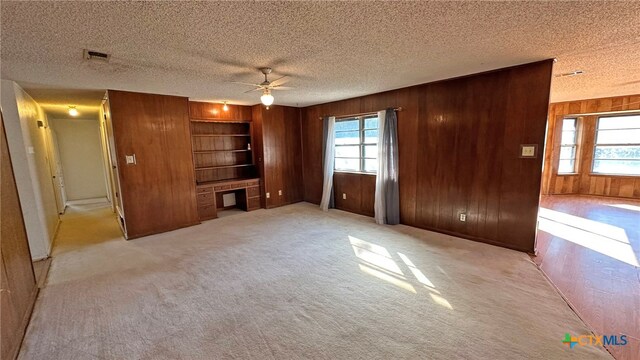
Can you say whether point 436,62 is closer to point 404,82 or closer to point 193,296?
point 404,82

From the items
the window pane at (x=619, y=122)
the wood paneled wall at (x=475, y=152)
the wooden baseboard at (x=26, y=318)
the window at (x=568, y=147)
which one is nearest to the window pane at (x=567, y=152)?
the window at (x=568, y=147)

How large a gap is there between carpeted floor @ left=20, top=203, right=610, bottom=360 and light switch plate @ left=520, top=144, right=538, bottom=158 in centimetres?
129

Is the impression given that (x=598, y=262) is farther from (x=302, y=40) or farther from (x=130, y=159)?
(x=130, y=159)

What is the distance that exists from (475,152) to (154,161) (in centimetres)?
521

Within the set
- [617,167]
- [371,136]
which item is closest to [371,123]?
[371,136]

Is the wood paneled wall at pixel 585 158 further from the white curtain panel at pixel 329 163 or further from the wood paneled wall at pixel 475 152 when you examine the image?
the white curtain panel at pixel 329 163

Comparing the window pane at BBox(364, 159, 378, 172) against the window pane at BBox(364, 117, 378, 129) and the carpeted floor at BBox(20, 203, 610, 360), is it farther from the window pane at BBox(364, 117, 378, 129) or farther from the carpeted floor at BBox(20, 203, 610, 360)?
the carpeted floor at BBox(20, 203, 610, 360)

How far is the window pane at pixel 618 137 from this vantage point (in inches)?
239

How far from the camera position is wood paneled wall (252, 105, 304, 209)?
5.98 m

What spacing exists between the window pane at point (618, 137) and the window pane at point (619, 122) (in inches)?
4.0

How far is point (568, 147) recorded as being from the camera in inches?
267

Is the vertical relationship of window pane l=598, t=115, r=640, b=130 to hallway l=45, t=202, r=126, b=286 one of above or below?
above

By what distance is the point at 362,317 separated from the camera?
224cm

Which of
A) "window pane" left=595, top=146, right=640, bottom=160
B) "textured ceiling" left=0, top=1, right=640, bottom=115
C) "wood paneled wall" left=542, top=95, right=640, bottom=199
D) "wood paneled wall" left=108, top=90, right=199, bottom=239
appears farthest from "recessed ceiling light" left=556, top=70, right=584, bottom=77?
"wood paneled wall" left=108, top=90, right=199, bottom=239
